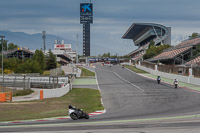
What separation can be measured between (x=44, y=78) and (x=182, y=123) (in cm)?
3280

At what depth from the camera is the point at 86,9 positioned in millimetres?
124812

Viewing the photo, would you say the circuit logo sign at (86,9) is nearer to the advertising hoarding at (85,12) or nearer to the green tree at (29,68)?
the advertising hoarding at (85,12)

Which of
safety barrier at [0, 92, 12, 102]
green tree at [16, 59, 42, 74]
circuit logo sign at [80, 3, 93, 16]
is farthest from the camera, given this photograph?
circuit logo sign at [80, 3, 93, 16]

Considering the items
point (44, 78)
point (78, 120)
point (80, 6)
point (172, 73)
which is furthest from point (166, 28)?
point (78, 120)

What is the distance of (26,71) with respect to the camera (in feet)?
209

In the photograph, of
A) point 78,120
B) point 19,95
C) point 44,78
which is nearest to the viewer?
point 78,120

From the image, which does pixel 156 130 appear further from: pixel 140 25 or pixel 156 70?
pixel 140 25

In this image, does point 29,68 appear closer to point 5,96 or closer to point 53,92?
point 53,92

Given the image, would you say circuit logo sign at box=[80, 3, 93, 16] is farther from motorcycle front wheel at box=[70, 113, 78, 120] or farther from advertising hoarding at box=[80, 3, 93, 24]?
motorcycle front wheel at box=[70, 113, 78, 120]

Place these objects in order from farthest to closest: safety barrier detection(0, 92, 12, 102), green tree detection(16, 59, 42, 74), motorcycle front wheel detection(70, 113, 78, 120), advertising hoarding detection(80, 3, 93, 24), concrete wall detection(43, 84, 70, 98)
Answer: advertising hoarding detection(80, 3, 93, 24) < green tree detection(16, 59, 42, 74) < concrete wall detection(43, 84, 70, 98) < safety barrier detection(0, 92, 12, 102) < motorcycle front wheel detection(70, 113, 78, 120)

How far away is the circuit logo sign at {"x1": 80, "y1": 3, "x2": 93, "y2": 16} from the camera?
123m

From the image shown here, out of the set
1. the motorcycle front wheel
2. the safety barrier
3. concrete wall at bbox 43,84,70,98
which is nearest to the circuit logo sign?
concrete wall at bbox 43,84,70,98

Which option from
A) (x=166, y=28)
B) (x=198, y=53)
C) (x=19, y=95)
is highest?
(x=166, y=28)

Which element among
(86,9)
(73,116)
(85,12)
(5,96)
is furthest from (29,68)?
(85,12)
